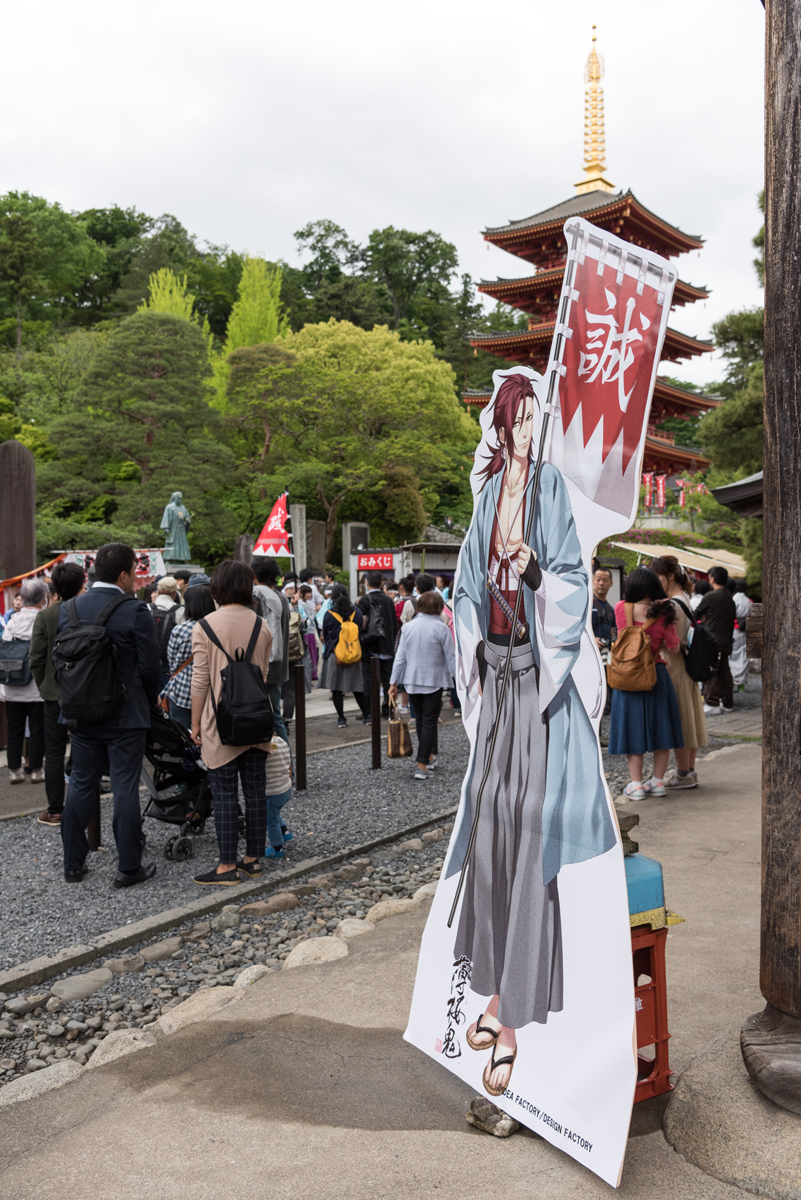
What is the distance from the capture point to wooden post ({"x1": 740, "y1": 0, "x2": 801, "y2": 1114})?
219cm

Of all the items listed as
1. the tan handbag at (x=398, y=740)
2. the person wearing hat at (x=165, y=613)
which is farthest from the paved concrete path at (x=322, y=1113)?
the tan handbag at (x=398, y=740)

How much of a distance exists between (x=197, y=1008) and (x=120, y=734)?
170 centimetres

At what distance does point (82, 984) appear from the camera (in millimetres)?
3467

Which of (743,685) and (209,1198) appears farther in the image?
(743,685)

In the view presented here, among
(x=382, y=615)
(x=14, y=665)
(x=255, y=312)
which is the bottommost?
(x=14, y=665)

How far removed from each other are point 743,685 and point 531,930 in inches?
419

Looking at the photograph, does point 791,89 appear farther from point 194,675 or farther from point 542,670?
point 194,675

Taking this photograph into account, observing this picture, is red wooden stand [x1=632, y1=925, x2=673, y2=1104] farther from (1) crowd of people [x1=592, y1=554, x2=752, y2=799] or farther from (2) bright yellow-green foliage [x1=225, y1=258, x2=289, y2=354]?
(2) bright yellow-green foliage [x1=225, y1=258, x2=289, y2=354]

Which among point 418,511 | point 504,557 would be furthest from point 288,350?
point 504,557

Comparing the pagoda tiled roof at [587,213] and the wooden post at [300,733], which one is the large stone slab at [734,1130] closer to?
the wooden post at [300,733]

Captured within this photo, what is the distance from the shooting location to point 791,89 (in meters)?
2.19

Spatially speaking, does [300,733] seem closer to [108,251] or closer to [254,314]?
[254,314]

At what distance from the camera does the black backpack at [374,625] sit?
9000 millimetres

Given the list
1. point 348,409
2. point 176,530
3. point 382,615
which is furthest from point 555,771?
point 348,409
